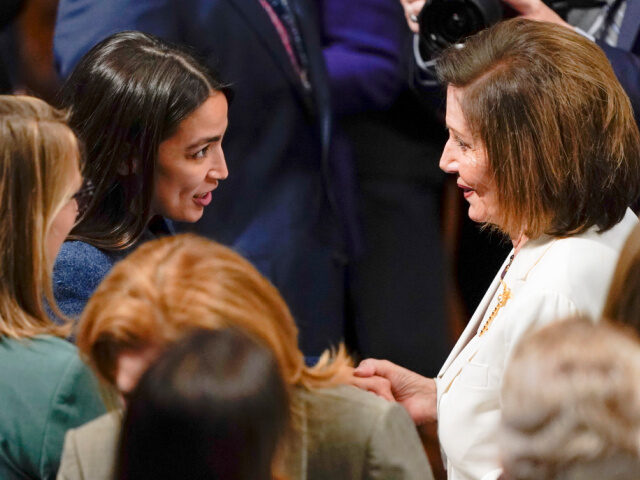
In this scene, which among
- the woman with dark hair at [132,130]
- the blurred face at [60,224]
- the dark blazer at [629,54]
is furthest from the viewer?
the dark blazer at [629,54]

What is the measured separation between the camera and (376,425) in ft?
4.26

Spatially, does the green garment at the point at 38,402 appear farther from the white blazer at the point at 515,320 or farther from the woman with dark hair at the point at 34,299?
the white blazer at the point at 515,320

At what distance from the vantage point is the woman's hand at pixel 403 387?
1.90m

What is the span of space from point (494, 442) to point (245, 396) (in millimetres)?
780

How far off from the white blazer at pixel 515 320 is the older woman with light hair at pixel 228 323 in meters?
0.36

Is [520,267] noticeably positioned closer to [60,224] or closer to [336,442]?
[336,442]

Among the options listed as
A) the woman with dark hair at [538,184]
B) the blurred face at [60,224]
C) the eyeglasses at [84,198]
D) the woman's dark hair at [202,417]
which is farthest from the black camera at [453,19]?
the woman's dark hair at [202,417]

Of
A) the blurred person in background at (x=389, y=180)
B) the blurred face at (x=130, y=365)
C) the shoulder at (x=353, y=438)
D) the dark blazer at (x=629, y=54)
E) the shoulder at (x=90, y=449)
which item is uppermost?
Result: the dark blazer at (x=629, y=54)

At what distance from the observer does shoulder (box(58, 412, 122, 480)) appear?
129cm

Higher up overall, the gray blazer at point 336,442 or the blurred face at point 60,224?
the blurred face at point 60,224

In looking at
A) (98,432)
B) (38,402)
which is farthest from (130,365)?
(38,402)

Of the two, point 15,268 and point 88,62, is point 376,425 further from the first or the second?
point 88,62

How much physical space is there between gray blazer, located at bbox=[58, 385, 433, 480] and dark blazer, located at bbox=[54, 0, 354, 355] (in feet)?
4.58

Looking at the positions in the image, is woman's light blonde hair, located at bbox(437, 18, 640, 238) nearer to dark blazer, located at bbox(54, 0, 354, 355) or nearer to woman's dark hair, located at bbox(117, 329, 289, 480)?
woman's dark hair, located at bbox(117, 329, 289, 480)
